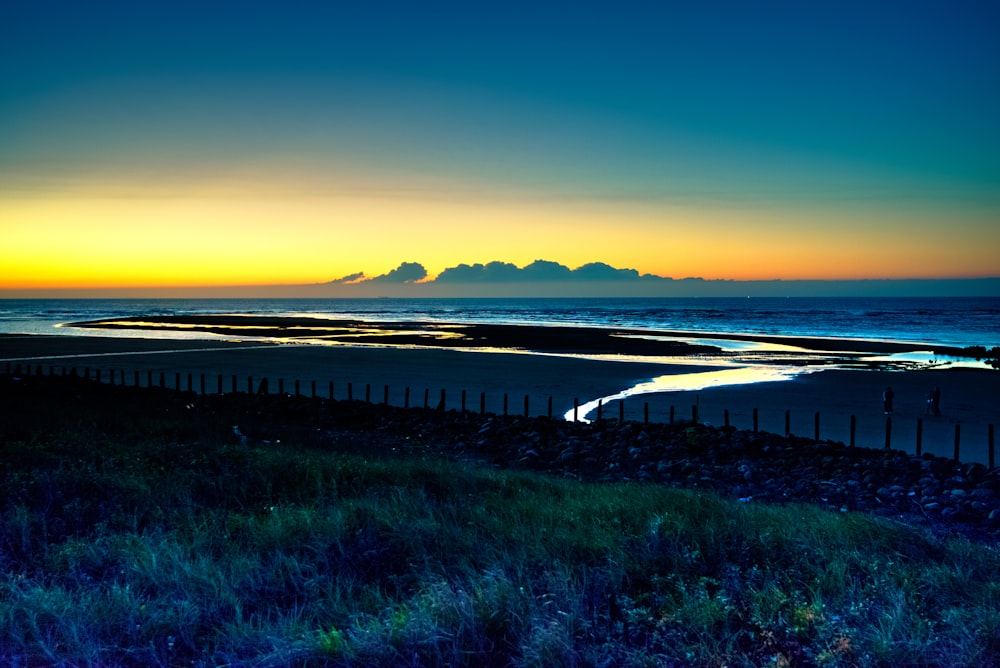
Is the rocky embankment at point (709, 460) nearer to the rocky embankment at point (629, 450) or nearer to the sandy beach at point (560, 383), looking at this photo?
the rocky embankment at point (629, 450)

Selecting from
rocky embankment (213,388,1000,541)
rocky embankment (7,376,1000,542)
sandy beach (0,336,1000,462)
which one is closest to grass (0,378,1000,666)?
rocky embankment (213,388,1000,541)

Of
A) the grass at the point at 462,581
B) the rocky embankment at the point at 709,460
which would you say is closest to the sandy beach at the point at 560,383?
the rocky embankment at the point at 709,460

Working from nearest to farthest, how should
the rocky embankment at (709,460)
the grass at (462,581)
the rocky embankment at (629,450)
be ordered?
the grass at (462,581), the rocky embankment at (709,460), the rocky embankment at (629,450)

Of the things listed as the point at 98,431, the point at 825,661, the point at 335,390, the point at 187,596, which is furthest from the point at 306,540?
the point at 335,390

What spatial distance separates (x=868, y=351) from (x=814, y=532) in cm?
4454

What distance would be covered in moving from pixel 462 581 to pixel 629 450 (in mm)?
10888

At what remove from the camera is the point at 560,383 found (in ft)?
99.8

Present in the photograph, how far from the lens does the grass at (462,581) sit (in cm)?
504

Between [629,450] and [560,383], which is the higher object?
[629,450]

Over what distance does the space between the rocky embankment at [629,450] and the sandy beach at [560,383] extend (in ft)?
10.4

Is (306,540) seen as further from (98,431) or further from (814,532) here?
(98,431)

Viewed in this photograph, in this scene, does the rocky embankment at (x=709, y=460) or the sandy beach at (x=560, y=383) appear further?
the sandy beach at (x=560, y=383)

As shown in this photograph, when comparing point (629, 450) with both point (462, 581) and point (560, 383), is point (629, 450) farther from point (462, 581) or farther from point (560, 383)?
point (560, 383)

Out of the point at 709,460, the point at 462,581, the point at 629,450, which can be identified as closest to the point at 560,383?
the point at 629,450
